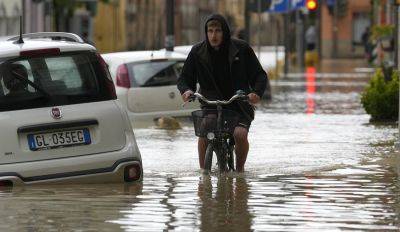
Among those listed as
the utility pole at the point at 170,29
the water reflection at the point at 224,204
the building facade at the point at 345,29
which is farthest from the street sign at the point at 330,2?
the water reflection at the point at 224,204

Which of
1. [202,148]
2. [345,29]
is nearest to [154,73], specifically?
[202,148]

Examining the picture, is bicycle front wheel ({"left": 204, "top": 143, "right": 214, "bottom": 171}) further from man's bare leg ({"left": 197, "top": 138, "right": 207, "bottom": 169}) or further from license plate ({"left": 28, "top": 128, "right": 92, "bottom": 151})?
license plate ({"left": 28, "top": 128, "right": 92, "bottom": 151})

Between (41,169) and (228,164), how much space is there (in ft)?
7.07

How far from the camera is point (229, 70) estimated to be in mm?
13539

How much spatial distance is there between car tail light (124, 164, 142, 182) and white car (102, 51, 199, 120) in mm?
10313

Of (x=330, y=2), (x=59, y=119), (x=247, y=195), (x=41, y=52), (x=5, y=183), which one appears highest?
(x=41, y=52)

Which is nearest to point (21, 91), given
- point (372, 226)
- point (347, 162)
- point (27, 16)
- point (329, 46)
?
point (372, 226)

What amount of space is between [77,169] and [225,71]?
190cm

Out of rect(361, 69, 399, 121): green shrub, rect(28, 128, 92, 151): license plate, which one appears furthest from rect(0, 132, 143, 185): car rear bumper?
rect(361, 69, 399, 121): green shrub

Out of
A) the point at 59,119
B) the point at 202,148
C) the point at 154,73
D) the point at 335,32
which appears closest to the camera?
the point at 59,119

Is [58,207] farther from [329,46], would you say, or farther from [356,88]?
[329,46]

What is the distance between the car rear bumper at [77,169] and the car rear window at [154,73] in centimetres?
1074

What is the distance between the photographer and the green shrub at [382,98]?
22547 millimetres

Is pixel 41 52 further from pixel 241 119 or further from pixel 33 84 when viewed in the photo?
pixel 241 119
